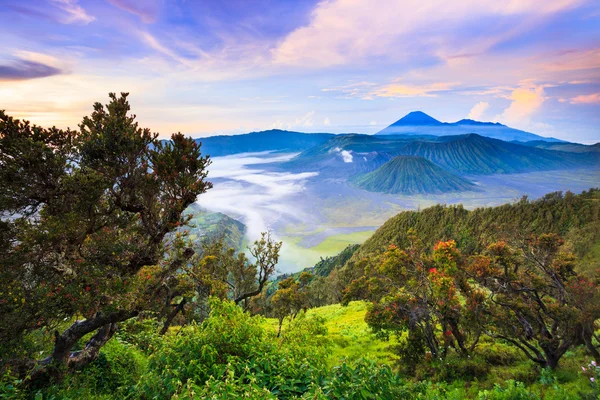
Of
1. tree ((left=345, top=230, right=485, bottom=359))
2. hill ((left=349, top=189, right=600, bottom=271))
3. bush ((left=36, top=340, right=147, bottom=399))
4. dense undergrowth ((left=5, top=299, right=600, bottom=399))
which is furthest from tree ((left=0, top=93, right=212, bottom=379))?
hill ((left=349, top=189, right=600, bottom=271))

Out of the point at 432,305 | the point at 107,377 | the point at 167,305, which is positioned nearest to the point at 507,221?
the point at 432,305

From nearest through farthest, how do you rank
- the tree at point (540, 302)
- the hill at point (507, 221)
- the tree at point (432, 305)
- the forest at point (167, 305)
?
A: 1. the forest at point (167, 305)
2. the tree at point (540, 302)
3. the tree at point (432, 305)
4. the hill at point (507, 221)

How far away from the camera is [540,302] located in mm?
11797

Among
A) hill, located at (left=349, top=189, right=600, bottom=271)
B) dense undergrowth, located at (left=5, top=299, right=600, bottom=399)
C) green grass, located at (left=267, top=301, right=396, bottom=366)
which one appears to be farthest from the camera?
hill, located at (left=349, top=189, right=600, bottom=271)

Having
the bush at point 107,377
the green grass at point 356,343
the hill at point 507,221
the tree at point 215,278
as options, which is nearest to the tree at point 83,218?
the bush at point 107,377

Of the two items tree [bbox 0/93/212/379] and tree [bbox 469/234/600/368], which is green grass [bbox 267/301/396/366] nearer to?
tree [bbox 469/234/600/368]

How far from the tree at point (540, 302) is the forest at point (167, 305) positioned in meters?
0.07

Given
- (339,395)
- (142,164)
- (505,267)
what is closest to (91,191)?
(142,164)

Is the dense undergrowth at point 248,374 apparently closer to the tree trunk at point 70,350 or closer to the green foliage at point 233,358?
the green foliage at point 233,358

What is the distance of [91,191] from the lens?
8211 millimetres

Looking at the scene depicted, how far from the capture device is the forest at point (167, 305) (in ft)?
17.0

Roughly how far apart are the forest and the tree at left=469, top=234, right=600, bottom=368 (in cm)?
7

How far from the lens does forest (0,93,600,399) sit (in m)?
5.20

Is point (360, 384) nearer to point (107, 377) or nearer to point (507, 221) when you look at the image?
point (107, 377)
